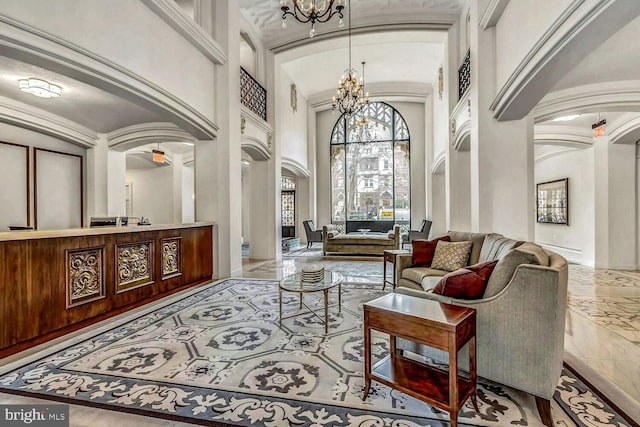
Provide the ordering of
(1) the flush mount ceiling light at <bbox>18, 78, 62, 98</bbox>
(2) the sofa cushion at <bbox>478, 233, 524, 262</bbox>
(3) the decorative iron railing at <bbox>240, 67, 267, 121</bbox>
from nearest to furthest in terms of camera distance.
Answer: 1. (2) the sofa cushion at <bbox>478, 233, 524, 262</bbox>
2. (1) the flush mount ceiling light at <bbox>18, 78, 62, 98</bbox>
3. (3) the decorative iron railing at <bbox>240, 67, 267, 121</bbox>

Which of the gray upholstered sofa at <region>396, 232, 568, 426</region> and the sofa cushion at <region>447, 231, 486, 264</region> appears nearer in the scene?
the gray upholstered sofa at <region>396, 232, 568, 426</region>

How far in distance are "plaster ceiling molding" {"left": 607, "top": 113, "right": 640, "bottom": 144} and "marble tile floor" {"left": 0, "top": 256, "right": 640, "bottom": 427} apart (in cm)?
270

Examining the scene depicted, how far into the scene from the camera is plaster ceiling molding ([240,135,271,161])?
252 inches

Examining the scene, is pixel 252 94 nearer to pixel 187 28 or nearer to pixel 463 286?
pixel 187 28

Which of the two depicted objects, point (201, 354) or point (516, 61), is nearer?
point (201, 354)

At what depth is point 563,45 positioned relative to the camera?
2625 millimetres

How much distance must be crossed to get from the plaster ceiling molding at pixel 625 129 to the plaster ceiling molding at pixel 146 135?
27.7ft

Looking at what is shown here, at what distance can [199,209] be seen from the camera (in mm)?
5645

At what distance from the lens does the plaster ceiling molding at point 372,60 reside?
742 centimetres

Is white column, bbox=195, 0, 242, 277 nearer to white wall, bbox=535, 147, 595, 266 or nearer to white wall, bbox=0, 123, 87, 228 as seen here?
white wall, bbox=0, 123, 87, 228

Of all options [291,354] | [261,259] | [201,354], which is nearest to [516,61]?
[291,354]

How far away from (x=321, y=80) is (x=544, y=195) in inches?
313

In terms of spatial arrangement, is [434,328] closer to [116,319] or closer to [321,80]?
[116,319]
